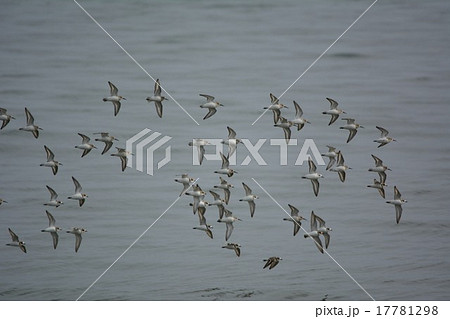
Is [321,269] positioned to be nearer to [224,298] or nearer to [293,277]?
[293,277]

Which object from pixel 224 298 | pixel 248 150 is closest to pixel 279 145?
pixel 248 150

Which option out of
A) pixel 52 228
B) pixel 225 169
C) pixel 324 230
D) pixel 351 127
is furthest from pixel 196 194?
pixel 351 127

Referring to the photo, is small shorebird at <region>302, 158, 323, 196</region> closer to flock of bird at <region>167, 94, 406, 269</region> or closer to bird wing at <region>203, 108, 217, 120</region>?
flock of bird at <region>167, 94, 406, 269</region>

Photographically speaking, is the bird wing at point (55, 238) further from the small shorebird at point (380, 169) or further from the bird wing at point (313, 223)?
the small shorebird at point (380, 169)

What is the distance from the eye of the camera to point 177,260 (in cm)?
4828

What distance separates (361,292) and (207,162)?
12.9m

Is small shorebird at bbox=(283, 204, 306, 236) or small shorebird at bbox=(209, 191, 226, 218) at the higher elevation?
small shorebird at bbox=(209, 191, 226, 218)

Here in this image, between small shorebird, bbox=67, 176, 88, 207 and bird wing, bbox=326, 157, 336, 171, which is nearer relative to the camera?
small shorebird, bbox=67, 176, 88, 207
